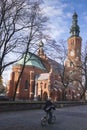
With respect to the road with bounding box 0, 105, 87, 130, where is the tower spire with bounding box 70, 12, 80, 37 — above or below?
above

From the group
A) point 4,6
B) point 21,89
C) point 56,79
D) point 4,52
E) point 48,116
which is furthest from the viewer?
point 56,79

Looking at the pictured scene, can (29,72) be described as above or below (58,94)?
above

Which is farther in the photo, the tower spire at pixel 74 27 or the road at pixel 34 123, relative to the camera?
the tower spire at pixel 74 27

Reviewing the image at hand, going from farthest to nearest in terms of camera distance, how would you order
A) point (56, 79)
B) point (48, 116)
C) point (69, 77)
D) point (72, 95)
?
point (72, 95), point (56, 79), point (69, 77), point (48, 116)

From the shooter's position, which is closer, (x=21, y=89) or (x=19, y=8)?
(x=19, y=8)

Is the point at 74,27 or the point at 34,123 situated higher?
the point at 74,27

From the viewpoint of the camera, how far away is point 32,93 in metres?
77.3

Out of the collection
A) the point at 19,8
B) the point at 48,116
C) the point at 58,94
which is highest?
the point at 19,8

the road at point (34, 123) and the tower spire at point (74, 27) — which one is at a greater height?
the tower spire at point (74, 27)

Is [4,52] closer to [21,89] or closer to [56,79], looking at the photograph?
[21,89]

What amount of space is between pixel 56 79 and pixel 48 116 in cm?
6923

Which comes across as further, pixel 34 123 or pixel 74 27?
pixel 74 27

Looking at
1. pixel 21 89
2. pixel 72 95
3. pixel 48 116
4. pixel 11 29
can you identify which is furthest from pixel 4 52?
pixel 72 95

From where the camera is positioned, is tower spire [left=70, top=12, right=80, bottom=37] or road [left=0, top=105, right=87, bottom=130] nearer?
road [left=0, top=105, right=87, bottom=130]
